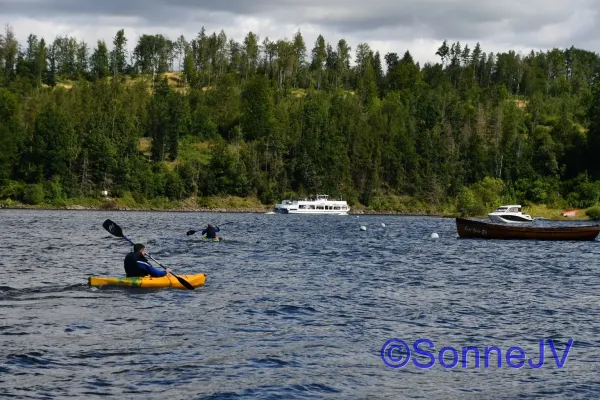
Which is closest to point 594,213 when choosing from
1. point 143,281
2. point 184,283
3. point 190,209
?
point 190,209

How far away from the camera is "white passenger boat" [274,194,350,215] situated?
17825cm

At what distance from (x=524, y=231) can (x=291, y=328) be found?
56.9m

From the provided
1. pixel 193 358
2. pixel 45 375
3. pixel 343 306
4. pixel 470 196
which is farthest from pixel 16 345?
pixel 470 196

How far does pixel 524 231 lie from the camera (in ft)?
269

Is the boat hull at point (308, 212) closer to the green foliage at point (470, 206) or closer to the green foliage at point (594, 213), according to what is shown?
the green foliage at point (470, 206)

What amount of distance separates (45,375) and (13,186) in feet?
507

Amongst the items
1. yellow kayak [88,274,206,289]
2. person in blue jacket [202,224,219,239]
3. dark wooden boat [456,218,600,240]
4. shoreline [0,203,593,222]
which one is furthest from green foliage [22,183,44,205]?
yellow kayak [88,274,206,289]

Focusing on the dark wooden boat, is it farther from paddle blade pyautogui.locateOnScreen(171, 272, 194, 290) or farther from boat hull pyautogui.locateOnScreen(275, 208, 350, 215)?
boat hull pyautogui.locateOnScreen(275, 208, 350, 215)

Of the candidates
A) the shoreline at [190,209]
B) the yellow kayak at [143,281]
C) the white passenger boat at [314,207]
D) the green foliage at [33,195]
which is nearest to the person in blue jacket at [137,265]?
the yellow kayak at [143,281]

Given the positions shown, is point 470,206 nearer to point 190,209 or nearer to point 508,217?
point 508,217

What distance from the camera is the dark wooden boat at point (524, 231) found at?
8094 cm

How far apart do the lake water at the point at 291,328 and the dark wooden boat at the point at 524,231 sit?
80.0 ft

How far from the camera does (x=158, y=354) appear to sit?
25219 millimetres

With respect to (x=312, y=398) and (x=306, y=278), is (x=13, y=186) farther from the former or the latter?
(x=312, y=398)
